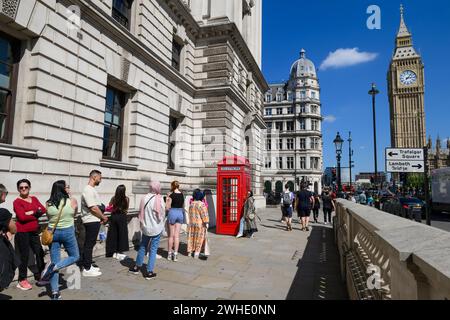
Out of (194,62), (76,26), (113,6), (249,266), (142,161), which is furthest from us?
(194,62)

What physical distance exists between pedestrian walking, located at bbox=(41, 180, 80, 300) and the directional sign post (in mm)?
8420

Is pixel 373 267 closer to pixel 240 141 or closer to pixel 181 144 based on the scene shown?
pixel 181 144

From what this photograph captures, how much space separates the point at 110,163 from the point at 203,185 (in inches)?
296

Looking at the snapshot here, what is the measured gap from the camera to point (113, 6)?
35.2ft

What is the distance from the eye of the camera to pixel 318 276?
6.36 meters

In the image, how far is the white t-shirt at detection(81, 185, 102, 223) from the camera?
5.79 meters

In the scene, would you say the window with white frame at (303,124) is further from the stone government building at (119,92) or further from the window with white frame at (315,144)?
the stone government building at (119,92)

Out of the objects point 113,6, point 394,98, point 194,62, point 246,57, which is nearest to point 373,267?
point 113,6

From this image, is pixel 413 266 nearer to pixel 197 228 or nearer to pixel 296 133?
pixel 197 228

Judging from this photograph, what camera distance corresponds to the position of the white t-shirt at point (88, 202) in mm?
5789

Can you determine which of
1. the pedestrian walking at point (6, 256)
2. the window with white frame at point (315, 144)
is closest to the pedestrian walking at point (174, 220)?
the pedestrian walking at point (6, 256)

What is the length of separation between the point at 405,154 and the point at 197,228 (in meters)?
6.40

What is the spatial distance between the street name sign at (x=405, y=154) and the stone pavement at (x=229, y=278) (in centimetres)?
335

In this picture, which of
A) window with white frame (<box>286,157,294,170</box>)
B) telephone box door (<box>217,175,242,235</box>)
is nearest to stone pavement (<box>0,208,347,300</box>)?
telephone box door (<box>217,175,242,235</box>)
